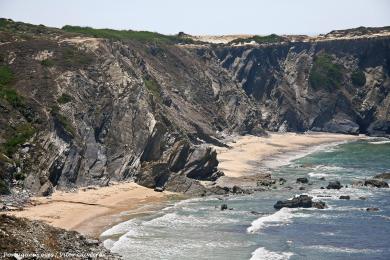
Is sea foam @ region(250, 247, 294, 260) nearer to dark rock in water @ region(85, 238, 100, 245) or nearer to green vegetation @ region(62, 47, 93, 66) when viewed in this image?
dark rock in water @ region(85, 238, 100, 245)

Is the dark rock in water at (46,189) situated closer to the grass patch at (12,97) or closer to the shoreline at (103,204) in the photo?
the shoreline at (103,204)

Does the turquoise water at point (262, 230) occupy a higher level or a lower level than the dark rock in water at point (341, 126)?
lower

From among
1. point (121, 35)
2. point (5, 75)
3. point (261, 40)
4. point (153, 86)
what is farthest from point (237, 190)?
point (261, 40)

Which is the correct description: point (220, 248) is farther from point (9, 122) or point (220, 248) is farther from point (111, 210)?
point (9, 122)

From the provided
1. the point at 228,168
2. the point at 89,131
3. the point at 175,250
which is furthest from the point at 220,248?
the point at 228,168

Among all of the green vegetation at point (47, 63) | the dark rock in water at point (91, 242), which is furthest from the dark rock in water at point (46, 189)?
the green vegetation at point (47, 63)
